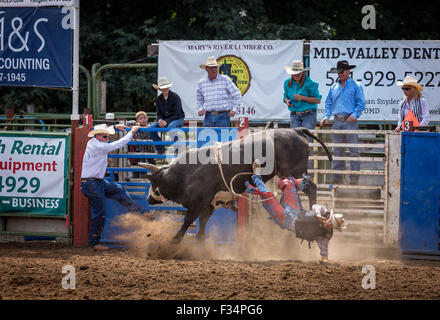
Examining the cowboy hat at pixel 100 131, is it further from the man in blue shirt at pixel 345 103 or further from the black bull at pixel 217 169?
the man in blue shirt at pixel 345 103

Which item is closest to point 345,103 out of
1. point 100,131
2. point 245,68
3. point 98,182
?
point 245,68

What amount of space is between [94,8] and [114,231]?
38.7 feet

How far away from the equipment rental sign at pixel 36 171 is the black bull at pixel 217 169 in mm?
1414

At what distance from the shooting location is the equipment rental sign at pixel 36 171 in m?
8.03

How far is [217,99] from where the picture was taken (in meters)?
8.88

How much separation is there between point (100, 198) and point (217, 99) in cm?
242

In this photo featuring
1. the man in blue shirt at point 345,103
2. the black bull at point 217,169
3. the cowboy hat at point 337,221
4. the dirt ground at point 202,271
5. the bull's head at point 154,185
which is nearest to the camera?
the dirt ground at point 202,271

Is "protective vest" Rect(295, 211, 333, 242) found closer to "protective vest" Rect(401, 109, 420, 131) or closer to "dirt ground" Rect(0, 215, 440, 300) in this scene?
"dirt ground" Rect(0, 215, 440, 300)

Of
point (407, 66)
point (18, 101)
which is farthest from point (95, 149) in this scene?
point (18, 101)

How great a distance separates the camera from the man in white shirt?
7.58m

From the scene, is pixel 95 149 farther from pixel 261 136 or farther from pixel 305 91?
pixel 305 91

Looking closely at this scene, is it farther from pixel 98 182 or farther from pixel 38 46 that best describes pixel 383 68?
pixel 38 46
